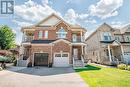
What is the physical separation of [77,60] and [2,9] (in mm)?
14321

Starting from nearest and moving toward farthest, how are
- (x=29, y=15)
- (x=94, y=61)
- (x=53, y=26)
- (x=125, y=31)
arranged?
(x=29, y=15) < (x=53, y=26) < (x=125, y=31) < (x=94, y=61)

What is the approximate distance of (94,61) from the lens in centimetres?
3247

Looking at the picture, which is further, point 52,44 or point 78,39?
point 78,39

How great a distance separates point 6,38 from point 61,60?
2906 cm

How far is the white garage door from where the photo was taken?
23188 mm

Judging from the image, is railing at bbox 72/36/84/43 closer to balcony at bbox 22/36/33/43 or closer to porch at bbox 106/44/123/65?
porch at bbox 106/44/123/65

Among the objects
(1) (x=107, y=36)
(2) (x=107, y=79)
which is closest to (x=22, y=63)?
(2) (x=107, y=79)

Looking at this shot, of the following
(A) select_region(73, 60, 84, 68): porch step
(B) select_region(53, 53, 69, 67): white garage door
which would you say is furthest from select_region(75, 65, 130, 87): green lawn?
(B) select_region(53, 53, 69, 67): white garage door

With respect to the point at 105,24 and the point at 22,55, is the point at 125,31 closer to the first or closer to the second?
the point at 105,24

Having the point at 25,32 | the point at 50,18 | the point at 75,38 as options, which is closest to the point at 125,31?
the point at 75,38

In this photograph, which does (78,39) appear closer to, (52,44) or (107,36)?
A: (52,44)

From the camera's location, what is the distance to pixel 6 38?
44938 mm

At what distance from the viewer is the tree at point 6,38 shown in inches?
1739

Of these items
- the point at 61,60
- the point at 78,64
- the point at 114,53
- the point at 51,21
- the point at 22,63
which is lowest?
the point at 78,64
